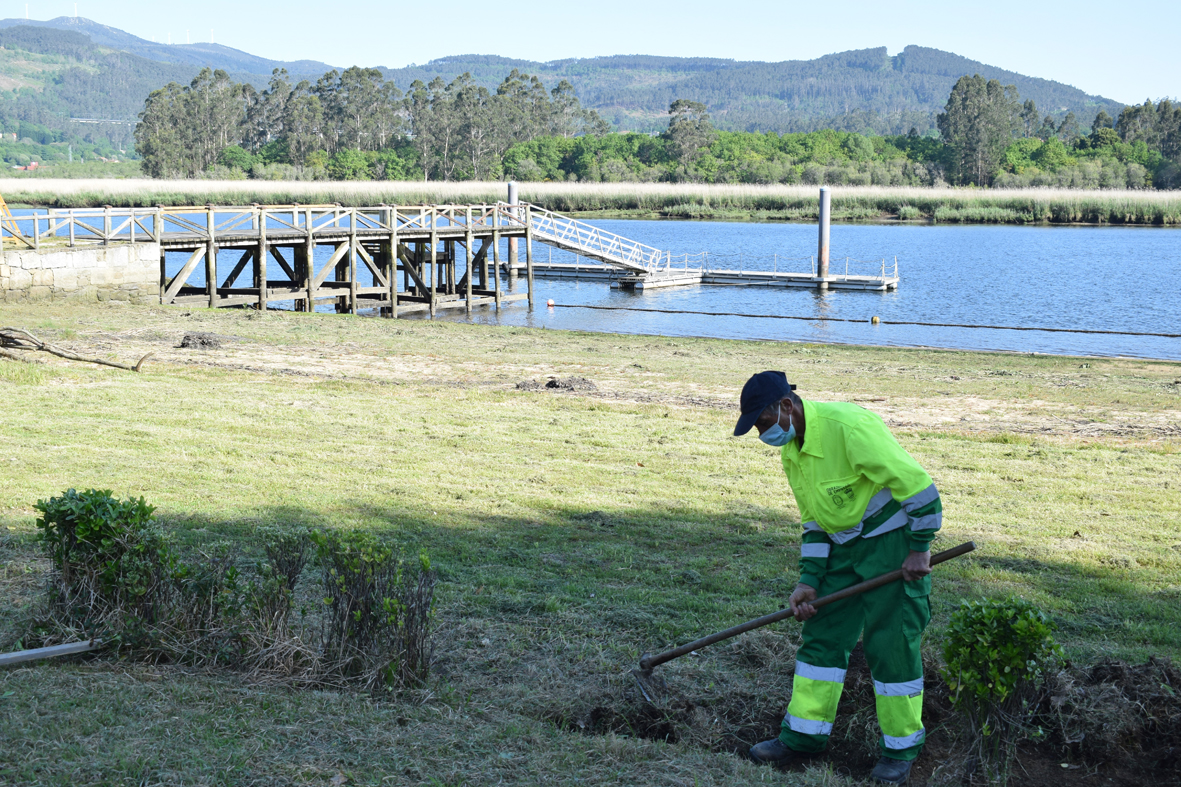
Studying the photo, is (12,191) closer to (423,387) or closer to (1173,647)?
(423,387)

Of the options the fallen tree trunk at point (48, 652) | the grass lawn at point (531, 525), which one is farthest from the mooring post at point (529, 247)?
the fallen tree trunk at point (48, 652)

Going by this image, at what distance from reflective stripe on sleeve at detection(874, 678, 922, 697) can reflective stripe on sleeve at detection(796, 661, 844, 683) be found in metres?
0.19

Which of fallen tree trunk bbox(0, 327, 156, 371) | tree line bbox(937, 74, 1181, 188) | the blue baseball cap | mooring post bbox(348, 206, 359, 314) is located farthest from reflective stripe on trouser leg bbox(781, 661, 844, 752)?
tree line bbox(937, 74, 1181, 188)

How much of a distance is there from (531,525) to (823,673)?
3.47 metres

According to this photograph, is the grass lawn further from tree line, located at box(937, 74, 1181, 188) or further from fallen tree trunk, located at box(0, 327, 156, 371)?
tree line, located at box(937, 74, 1181, 188)

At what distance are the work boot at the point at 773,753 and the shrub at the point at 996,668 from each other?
0.73 meters

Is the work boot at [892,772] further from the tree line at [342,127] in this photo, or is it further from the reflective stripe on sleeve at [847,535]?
the tree line at [342,127]

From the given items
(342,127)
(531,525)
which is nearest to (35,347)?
(531,525)

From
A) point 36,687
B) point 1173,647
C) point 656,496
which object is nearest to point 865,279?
point 656,496

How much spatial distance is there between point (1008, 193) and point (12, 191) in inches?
2700

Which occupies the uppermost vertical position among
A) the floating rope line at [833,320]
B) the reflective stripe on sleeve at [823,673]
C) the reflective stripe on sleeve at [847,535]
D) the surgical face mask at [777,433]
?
the surgical face mask at [777,433]

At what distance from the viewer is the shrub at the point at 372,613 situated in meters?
4.51

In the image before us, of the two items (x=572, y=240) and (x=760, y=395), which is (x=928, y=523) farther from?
(x=572, y=240)

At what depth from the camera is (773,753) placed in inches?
171
